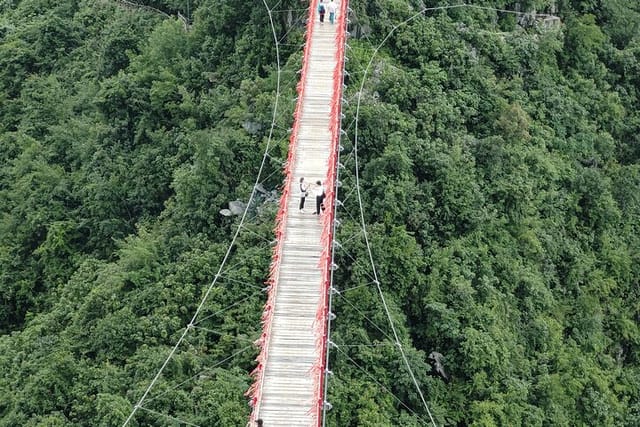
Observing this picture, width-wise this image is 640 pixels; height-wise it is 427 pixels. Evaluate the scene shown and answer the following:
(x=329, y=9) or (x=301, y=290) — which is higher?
(x=329, y=9)

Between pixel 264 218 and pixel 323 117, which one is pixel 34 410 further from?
pixel 323 117

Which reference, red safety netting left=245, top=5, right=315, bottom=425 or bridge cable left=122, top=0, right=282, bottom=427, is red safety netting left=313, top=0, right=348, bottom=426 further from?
bridge cable left=122, top=0, right=282, bottom=427

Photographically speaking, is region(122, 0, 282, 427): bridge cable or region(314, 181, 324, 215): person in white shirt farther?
region(314, 181, 324, 215): person in white shirt

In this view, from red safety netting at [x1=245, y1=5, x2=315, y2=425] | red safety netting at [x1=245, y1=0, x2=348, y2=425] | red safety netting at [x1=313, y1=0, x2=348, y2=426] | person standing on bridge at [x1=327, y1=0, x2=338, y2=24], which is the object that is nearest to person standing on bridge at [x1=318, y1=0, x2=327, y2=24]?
person standing on bridge at [x1=327, y1=0, x2=338, y2=24]

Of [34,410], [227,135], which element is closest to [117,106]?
[227,135]

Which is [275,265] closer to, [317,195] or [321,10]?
[317,195]

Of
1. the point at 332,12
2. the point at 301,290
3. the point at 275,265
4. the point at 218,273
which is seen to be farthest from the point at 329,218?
the point at 332,12
